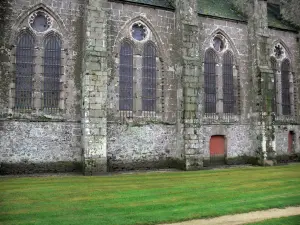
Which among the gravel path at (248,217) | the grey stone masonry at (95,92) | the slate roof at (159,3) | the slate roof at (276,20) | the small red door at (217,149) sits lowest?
the gravel path at (248,217)

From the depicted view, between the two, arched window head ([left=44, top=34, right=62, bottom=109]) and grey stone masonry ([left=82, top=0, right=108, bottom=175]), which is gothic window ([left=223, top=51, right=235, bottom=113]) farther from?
arched window head ([left=44, top=34, right=62, bottom=109])

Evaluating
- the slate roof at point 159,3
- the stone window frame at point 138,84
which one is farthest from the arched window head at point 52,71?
the slate roof at point 159,3

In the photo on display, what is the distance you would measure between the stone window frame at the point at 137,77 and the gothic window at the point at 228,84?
4.76 meters

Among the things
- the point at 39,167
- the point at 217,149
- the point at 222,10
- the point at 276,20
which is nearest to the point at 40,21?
the point at 39,167

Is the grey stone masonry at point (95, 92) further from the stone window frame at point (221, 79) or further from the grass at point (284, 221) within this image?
the grass at point (284, 221)

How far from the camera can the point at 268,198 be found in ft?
34.5

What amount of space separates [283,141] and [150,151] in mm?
10895

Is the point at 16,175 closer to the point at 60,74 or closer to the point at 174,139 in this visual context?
the point at 60,74

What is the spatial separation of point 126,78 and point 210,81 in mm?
5884

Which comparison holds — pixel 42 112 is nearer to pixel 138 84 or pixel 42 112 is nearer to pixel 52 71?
pixel 52 71

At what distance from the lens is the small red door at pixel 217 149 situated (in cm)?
2075

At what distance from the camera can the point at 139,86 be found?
18812mm

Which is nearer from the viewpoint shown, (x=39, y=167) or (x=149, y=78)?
(x=39, y=167)

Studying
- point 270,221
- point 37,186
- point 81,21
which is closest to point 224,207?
point 270,221
